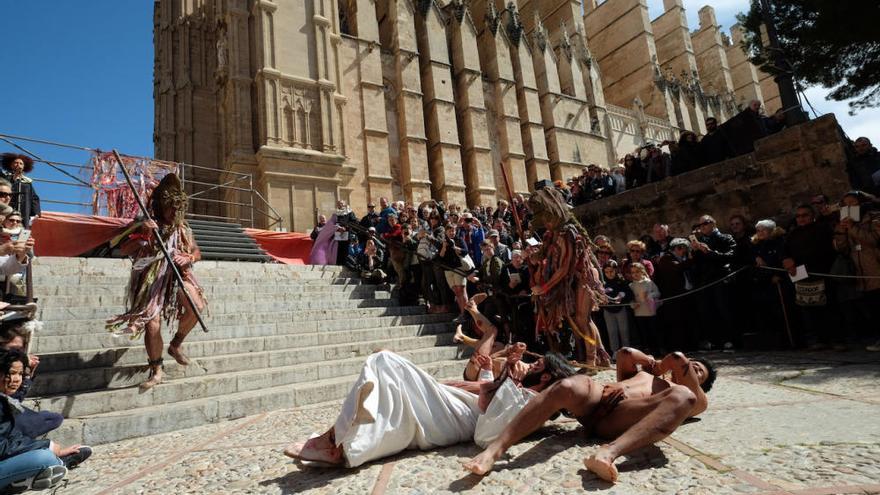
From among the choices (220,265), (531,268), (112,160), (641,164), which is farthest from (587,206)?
(112,160)

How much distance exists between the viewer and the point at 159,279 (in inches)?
167

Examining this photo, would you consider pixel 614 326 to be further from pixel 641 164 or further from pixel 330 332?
pixel 641 164

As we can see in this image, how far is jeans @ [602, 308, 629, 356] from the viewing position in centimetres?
585

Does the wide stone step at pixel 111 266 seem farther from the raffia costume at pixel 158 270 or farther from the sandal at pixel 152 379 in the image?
the sandal at pixel 152 379

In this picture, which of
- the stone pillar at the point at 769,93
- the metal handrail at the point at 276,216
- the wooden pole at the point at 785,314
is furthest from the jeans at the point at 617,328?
the stone pillar at the point at 769,93

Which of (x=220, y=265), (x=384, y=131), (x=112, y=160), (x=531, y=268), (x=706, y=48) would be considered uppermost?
(x=706, y=48)

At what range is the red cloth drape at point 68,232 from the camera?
7.61 meters

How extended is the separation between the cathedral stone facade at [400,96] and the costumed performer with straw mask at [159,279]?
9.24 metres

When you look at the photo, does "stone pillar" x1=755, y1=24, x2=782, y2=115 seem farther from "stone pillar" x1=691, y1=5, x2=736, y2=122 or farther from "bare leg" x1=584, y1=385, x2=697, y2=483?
"bare leg" x1=584, y1=385, x2=697, y2=483

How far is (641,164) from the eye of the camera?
9477 millimetres

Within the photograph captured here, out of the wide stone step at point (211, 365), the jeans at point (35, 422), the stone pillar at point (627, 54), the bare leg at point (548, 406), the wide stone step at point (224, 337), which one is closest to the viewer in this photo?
the bare leg at point (548, 406)

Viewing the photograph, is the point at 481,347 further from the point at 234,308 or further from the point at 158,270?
the point at 234,308

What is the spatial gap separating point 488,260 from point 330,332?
233 cm

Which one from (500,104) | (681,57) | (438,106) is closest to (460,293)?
(438,106)
